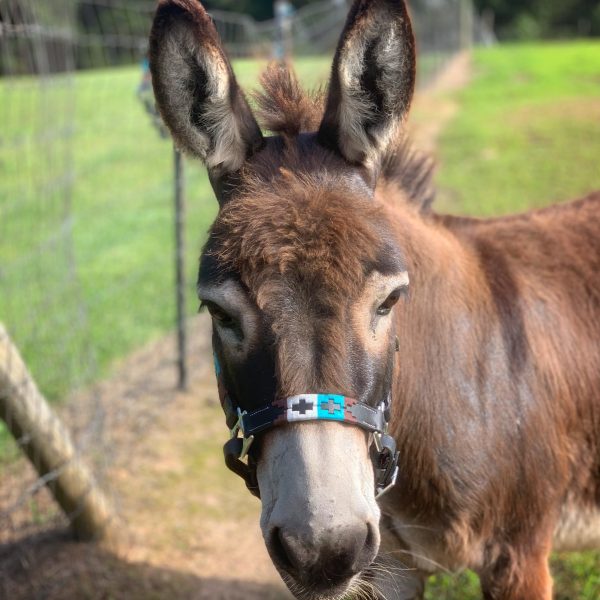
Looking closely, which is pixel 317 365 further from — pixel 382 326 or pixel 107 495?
pixel 107 495

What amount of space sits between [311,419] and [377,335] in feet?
1.20

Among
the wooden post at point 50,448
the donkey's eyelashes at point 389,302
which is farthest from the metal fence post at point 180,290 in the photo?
the donkey's eyelashes at point 389,302

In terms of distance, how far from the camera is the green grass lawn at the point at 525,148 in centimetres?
1032

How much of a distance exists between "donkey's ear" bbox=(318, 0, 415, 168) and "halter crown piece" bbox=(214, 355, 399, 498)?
33.2 inches

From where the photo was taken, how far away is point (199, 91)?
7.73ft

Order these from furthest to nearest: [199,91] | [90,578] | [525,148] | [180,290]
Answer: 1. [525,148]
2. [180,290]
3. [90,578]
4. [199,91]

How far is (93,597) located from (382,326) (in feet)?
8.68

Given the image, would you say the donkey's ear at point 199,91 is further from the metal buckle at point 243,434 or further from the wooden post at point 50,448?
the wooden post at point 50,448

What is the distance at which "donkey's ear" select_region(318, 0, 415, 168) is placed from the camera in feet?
7.24

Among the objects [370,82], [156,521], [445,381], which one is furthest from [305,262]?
[156,521]

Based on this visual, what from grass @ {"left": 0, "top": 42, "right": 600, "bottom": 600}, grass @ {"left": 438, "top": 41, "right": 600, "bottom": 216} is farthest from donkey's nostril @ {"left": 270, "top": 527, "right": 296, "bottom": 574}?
grass @ {"left": 438, "top": 41, "right": 600, "bottom": 216}

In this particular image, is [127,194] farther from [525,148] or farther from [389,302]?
[389,302]

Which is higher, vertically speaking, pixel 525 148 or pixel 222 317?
pixel 222 317

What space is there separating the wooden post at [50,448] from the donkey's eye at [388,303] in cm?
221
